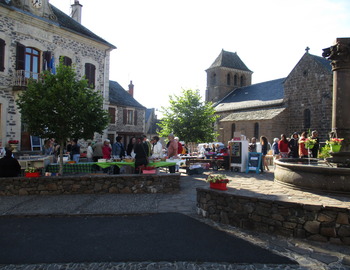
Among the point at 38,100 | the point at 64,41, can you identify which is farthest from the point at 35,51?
the point at 38,100

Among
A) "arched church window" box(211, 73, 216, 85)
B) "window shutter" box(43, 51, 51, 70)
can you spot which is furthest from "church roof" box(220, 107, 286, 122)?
"window shutter" box(43, 51, 51, 70)

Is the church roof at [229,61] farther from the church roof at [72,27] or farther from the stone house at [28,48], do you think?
the stone house at [28,48]

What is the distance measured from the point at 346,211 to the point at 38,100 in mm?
9600

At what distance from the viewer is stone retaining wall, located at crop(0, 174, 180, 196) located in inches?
358

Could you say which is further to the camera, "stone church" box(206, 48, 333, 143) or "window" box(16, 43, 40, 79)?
"stone church" box(206, 48, 333, 143)

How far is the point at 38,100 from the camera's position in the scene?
10461mm

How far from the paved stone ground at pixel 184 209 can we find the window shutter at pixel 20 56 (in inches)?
397

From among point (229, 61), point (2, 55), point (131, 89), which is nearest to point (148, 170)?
point (2, 55)

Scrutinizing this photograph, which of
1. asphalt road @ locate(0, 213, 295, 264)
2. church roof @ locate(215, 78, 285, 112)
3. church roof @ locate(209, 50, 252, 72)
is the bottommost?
asphalt road @ locate(0, 213, 295, 264)

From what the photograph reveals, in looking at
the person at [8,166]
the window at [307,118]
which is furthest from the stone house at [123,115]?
the person at [8,166]

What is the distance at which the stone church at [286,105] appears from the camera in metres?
28.4

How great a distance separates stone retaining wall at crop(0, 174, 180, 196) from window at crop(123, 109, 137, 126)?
22874 millimetres

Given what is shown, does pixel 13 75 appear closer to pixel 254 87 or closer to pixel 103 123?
pixel 103 123

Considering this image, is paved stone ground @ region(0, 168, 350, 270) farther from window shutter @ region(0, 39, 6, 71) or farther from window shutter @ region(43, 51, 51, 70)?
window shutter @ region(43, 51, 51, 70)
